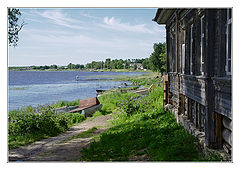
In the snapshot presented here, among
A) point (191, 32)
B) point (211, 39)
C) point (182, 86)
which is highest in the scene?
point (191, 32)

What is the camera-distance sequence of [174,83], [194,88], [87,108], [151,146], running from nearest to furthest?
[151,146]
[194,88]
[174,83]
[87,108]

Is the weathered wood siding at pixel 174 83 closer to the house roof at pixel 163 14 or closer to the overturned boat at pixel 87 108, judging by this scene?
the house roof at pixel 163 14

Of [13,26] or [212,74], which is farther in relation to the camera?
[13,26]

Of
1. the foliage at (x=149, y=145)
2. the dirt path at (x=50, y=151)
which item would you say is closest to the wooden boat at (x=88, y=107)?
the dirt path at (x=50, y=151)

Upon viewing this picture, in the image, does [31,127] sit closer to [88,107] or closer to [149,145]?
[149,145]

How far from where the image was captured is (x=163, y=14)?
12.1 metres

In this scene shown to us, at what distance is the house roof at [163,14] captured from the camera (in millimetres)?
11238

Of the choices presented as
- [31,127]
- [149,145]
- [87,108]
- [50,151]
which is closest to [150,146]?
[149,145]

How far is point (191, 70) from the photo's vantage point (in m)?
9.25

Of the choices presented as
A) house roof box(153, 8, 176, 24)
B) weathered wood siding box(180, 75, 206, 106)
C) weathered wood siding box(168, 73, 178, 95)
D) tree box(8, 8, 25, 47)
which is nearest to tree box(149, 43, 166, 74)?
house roof box(153, 8, 176, 24)
